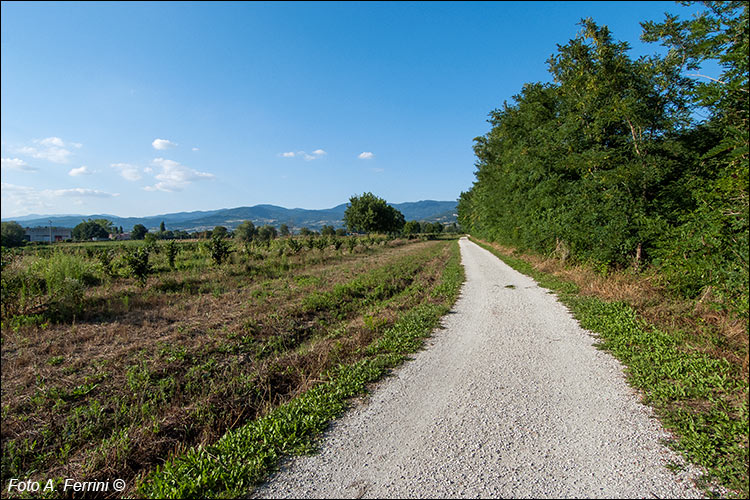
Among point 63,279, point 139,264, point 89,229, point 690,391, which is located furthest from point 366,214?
point 690,391

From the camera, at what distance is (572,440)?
121 inches

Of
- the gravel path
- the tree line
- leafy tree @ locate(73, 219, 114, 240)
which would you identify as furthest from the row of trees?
leafy tree @ locate(73, 219, 114, 240)

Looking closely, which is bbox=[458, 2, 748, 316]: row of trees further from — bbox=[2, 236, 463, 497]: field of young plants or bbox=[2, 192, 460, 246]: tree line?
bbox=[2, 192, 460, 246]: tree line

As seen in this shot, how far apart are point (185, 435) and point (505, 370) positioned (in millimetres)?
4347

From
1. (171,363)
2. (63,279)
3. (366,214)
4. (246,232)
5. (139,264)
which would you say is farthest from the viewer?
(366,214)

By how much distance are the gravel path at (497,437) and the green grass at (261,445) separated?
19cm

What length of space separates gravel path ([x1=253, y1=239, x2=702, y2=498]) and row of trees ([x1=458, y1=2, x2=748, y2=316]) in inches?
75.9

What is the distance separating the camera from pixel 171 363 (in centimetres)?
569

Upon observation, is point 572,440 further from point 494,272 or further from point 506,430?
point 494,272

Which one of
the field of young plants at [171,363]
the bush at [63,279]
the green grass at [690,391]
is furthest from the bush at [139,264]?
the green grass at [690,391]

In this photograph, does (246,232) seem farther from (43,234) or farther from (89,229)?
(43,234)

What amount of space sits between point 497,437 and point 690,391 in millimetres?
2558

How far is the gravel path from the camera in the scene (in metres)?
2.57

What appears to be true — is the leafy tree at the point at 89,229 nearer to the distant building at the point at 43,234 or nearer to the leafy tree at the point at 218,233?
the distant building at the point at 43,234
